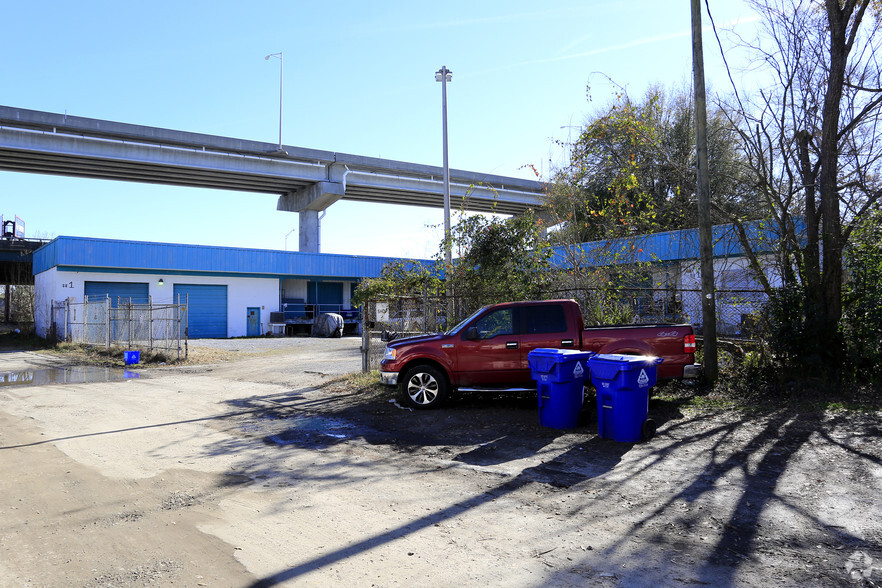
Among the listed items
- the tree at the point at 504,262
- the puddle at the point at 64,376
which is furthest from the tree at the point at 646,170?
the puddle at the point at 64,376

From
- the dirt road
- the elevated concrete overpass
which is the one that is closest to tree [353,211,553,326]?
the dirt road

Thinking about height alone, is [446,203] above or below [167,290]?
above

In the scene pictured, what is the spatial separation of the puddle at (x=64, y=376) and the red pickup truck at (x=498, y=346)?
10086 mm

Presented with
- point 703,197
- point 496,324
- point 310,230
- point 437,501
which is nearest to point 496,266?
point 496,324

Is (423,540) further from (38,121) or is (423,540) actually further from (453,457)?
(38,121)

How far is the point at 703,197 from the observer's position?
10.7 meters

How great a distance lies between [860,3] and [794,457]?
8.93 m

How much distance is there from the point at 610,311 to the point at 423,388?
5.51 metres

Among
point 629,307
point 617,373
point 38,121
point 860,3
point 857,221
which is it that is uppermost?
point 38,121

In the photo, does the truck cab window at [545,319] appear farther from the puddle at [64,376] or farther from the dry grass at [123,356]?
the dry grass at [123,356]

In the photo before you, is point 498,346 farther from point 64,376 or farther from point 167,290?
point 167,290

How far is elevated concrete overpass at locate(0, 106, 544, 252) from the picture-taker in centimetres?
3547

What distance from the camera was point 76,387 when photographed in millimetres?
14422

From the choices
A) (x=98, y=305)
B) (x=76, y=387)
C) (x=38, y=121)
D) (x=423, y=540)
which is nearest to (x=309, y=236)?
(x=38, y=121)
